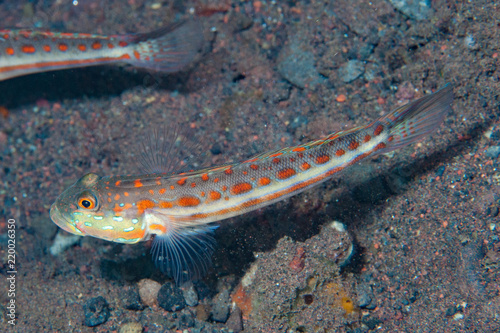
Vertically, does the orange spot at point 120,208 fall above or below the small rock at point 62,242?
below

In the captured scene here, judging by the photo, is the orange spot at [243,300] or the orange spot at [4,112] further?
the orange spot at [4,112]

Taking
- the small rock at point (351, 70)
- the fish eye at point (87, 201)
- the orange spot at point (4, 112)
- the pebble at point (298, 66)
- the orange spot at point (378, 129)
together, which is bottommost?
the fish eye at point (87, 201)

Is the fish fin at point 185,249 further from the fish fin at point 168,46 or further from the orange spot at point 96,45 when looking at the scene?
the orange spot at point 96,45

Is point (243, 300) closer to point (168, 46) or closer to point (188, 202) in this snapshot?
point (188, 202)

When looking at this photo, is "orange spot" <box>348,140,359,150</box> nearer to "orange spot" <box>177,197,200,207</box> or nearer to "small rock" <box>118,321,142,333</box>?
"orange spot" <box>177,197,200,207</box>

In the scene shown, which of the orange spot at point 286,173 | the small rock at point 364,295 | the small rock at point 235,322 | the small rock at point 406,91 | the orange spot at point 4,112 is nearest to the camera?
the orange spot at point 286,173

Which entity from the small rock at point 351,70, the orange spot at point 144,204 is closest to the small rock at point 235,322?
the orange spot at point 144,204
